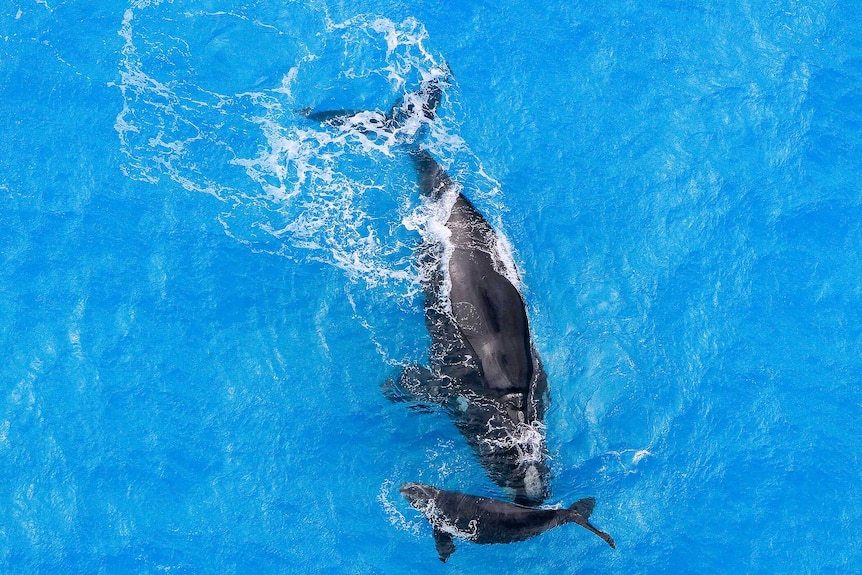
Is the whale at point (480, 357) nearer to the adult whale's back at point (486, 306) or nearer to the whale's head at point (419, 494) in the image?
the adult whale's back at point (486, 306)

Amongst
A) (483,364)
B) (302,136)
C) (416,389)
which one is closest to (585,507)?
(483,364)

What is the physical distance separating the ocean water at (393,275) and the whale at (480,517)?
1.58 ft

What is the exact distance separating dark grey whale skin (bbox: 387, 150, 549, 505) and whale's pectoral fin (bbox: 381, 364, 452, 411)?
0.02 m

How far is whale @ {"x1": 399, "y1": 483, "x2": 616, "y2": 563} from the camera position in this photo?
12.9m

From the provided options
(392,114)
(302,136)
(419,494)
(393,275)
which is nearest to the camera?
(419,494)

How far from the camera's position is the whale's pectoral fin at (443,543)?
13.3m

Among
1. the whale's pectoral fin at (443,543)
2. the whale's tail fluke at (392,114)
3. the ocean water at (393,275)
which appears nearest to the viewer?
the whale's pectoral fin at (443,543)

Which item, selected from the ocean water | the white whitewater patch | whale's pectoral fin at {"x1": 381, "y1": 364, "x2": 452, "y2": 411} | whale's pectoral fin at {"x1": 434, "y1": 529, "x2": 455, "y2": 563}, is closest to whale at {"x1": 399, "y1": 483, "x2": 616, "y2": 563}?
whale's pectoral fin at {"x1": 434, "y1": 529, "x2": 455, "y2": 563}

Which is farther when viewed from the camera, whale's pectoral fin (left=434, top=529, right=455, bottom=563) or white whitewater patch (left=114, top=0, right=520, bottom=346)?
white whitewater patch (left=114, top=0, right=520, bottom=346)

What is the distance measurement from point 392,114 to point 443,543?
9351 millimetres

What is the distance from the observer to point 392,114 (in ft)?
51.4

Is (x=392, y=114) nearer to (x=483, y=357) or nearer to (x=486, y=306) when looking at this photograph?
(x=486, y=306)

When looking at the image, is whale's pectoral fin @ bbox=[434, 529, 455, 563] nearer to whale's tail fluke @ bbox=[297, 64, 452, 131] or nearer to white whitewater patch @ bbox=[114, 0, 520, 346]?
white whitewater patch @ bbox=[114, 0, 520, 346]

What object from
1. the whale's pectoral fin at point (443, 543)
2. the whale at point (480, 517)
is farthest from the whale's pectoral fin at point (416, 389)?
the whale's pectoral fin at point (443, 543)
